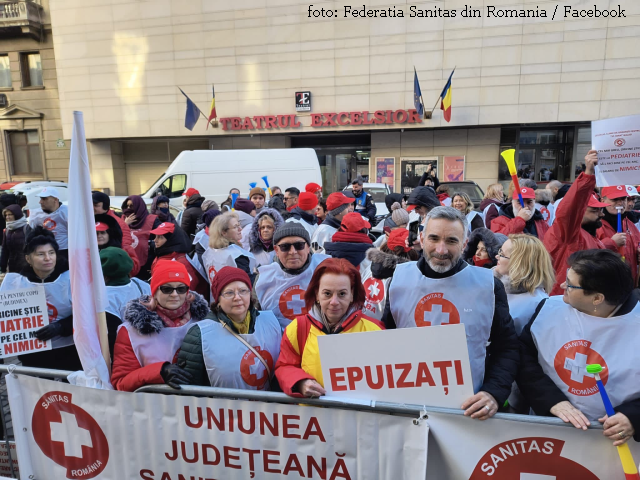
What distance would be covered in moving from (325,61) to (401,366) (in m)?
19.9

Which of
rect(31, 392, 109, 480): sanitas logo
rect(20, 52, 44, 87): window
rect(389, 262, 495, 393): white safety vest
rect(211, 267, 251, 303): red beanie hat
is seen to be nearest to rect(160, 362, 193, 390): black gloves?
rect(211, 267, 251, 303): red beanie hat

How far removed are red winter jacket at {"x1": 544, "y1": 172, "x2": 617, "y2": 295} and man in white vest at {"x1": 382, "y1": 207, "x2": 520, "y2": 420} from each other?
1.70m

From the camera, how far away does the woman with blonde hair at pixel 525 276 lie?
2.60 metres

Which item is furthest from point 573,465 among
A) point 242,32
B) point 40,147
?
point 40,147

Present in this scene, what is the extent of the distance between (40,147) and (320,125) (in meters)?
17.4

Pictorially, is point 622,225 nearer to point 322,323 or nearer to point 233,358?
point 322,323

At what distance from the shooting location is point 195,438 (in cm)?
230

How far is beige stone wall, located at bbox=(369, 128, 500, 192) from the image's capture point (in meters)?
19.7

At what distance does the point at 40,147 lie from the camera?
24.2m

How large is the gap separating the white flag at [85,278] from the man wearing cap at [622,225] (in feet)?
15.8

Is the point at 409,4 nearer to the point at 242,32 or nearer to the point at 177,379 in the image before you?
the point at 242,32

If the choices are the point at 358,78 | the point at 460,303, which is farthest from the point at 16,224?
the point at 358,78

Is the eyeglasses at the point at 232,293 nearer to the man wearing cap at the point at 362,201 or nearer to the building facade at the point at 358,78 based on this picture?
the man wearing cap at the point at 362,201

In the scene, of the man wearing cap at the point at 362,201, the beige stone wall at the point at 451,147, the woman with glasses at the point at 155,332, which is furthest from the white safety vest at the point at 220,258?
the beige stone wall at the point at 451,147
